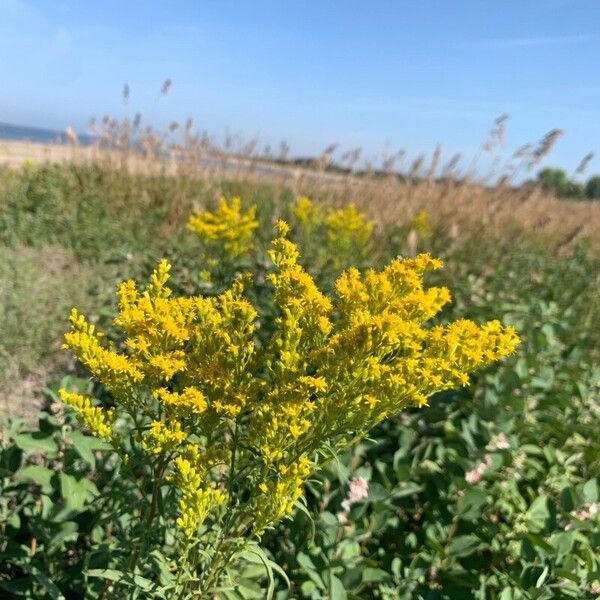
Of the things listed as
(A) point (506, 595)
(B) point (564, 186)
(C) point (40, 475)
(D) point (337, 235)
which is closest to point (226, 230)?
(D) point (337, 235)

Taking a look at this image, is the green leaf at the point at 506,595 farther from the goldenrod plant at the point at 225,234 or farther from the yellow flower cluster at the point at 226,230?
the yellow flower cluster at the point at 226,230

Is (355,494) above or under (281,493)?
under

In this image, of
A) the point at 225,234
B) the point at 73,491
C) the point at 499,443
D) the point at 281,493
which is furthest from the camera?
the point at 225,234

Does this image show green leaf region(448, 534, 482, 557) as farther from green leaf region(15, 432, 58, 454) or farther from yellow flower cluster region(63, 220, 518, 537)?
green leaf region(15, 432, 58, 454)

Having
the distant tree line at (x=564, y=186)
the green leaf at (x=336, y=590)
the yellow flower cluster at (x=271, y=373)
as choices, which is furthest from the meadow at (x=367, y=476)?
the distant tree line at (x=564, y=186)

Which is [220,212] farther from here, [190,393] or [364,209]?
[364,209]

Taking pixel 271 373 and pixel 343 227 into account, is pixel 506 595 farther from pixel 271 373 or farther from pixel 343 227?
pixel 343 227

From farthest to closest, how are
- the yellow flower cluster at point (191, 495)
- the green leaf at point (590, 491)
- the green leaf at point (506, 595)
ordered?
the green leaf at point (590, 491) < the green leaf at point (506, 595) < the yellow flower cluster at point (191, 495)

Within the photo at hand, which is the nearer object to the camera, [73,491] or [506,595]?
[506,595]

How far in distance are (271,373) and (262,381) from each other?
Answer: 0.02 meters

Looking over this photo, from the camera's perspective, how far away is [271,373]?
118 centimetres

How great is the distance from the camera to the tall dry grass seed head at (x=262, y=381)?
1.08 m

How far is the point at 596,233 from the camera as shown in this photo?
9.62 m

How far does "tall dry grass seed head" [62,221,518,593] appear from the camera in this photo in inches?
42.7
